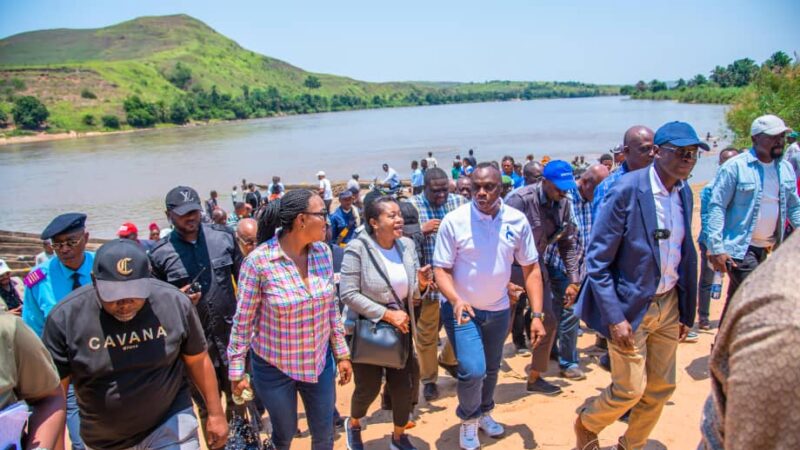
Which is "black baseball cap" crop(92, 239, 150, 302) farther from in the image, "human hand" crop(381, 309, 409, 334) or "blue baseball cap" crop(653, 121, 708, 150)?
"blue baseball cap" crop(653, 121, 708, 150)

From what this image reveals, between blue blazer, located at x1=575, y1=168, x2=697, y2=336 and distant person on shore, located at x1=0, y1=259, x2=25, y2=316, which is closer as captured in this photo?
blue blazer, located at x1=575, y1=168, x2=697, y2=336

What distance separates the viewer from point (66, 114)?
7825 cm

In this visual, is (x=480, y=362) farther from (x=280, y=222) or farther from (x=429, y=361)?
(x=280, y=222)

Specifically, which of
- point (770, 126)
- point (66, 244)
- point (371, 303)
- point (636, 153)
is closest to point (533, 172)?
point (636, 153)

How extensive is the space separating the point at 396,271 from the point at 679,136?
194 cm

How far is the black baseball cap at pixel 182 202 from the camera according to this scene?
3.79 metres

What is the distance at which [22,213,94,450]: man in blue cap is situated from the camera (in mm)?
3553

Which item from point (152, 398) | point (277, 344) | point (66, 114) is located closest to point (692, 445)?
point (277, 344)

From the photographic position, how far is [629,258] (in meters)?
3.07

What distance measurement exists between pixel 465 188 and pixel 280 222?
14.3ft

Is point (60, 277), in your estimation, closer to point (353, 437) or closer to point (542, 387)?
point (353, 437)

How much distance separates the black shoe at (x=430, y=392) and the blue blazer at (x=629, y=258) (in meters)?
2.03

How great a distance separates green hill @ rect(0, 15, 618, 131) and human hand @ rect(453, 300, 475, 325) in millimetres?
86678

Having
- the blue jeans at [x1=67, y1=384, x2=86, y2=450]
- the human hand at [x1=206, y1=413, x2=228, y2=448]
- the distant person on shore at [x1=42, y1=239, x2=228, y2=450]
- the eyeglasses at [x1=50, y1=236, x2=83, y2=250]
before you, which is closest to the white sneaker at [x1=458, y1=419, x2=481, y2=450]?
the human hand at [x1=206, y1=413, x2=228, y2=448]
